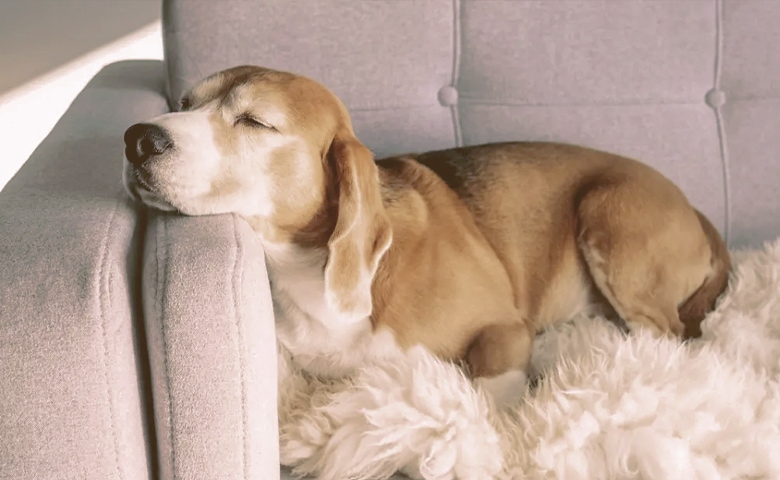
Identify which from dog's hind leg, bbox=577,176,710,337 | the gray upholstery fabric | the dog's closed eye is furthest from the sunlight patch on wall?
dog's hind leg, bbox=577,176,710,337

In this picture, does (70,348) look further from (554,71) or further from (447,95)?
(554,71)

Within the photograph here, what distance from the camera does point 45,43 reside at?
2.38 m

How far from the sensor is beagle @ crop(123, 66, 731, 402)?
1.20 m

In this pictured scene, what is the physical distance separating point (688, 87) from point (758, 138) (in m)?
0.26

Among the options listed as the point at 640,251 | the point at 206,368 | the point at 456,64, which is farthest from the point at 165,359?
the point at 456,64

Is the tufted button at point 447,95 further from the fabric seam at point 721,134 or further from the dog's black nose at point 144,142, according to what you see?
the dog's black nose at point 144,142

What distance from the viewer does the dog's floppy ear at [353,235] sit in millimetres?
1200

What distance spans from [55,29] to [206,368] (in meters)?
2.00

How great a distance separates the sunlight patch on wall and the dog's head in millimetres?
1342

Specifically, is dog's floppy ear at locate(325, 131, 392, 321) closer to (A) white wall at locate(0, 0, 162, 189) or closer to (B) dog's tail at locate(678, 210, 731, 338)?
(B) dog's tail at locate(678, 210, 731, 338)

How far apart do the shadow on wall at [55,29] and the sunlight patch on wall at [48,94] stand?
0.08 ft

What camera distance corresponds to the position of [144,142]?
1.10m

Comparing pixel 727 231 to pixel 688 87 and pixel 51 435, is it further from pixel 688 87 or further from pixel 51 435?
pixel 51 435

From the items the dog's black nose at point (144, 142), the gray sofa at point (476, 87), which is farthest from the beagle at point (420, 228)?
the gray sofa at point (476, 87)
